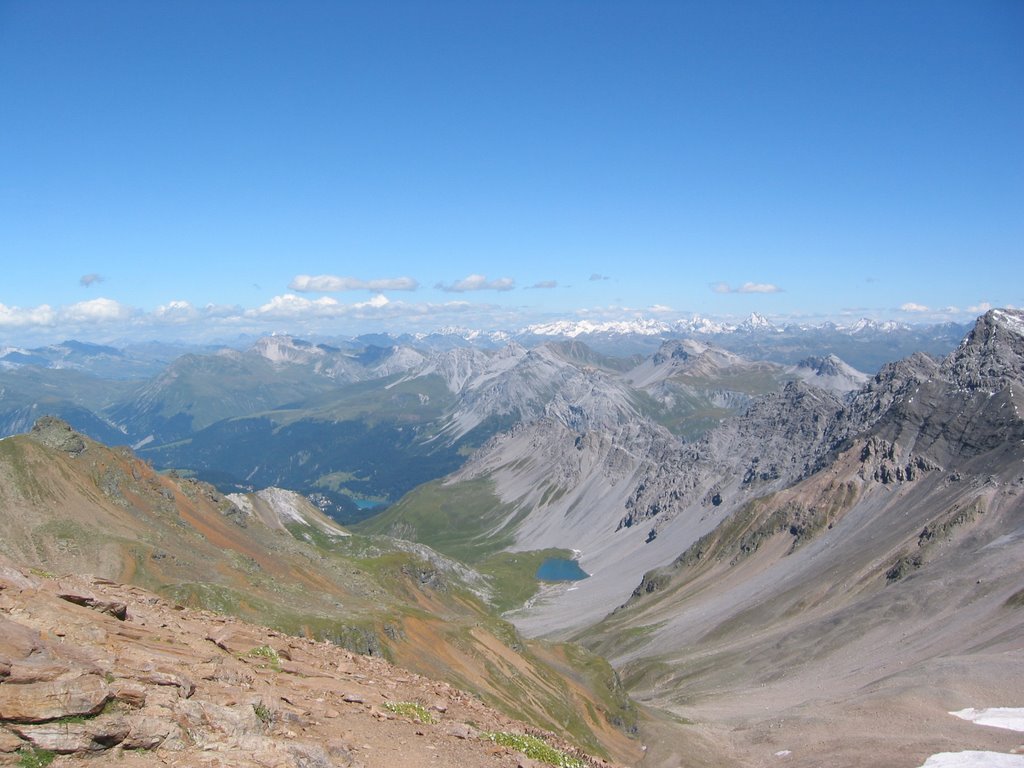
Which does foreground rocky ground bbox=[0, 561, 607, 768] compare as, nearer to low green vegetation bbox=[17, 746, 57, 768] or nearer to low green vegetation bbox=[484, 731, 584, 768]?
low green vegetation bbox=[17, 746, 57, 768]

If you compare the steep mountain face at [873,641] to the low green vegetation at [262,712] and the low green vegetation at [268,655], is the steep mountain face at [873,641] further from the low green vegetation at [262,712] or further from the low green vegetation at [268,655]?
the low green vegetation at [262,712]

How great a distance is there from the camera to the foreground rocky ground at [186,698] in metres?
21.0

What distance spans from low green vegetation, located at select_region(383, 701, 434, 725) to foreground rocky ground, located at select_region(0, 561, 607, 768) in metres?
0.09

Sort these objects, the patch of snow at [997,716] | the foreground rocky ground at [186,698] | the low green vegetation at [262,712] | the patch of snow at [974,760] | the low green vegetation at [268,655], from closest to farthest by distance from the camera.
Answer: the foreground rocky ground at [186,698] < the low green vegetation at [262,712] < the low green vegetation at [268,655] < the patch of snow at [974,760] < the patch of snow at [997,716]

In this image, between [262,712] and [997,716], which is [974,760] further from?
[262,712]

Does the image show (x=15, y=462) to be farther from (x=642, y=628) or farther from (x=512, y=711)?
(x=642, y=628)

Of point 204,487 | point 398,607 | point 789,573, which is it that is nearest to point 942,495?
point 789,573

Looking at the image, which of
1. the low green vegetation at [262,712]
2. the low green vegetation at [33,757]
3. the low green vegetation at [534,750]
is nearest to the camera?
the low green vegetation at [33,757]

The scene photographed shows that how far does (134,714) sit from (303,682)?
11.4 meters

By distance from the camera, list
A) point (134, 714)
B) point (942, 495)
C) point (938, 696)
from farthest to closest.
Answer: point (942, 495) < point (938, 696) < point (134, 714)

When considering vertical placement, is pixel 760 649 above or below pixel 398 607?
below

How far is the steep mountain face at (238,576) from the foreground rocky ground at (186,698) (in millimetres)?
27078

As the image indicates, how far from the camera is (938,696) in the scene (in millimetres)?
79688

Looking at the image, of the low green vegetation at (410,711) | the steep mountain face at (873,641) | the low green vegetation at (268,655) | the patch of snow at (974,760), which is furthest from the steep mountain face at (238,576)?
the low green vegetation at (410,711)
